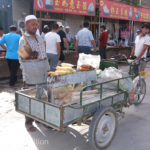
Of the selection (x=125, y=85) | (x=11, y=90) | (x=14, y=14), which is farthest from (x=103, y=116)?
(x=14, y=14)

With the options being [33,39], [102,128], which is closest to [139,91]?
[102,128]

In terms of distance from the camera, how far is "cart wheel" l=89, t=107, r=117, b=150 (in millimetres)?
2844

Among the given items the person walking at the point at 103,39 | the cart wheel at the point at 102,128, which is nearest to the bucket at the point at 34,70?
the cart wheel at the point at 102,128

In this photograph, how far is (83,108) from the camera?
284cm

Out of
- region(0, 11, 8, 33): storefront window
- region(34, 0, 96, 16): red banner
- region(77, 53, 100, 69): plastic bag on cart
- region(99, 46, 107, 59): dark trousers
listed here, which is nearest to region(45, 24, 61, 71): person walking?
region(77, 53, 100, 69): plastic bag on cart

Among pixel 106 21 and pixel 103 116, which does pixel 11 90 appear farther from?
pixel 106 21

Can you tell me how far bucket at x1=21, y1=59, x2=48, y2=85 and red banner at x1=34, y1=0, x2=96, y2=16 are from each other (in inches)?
242

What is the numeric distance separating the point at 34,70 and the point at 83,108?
0.85 metres

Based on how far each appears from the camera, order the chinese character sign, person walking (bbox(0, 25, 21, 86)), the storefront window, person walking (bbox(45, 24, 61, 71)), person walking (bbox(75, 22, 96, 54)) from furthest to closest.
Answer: the chinese character sign → the storefront window → person walking (bbox(75, 22, 96, 54)) → person walking (bbox(0, 25, 21, 86)) → person walking (bbox(45, 24, 61, 71))

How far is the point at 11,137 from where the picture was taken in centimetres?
349

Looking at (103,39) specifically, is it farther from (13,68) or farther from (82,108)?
(82,108)

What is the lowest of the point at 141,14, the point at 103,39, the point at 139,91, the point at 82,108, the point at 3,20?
the point at 139,91

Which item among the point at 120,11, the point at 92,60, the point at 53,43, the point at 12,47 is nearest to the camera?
the point at 92,60

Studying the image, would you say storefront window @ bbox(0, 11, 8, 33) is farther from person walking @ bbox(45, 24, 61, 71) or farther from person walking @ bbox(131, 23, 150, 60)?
person walking @ bbox(131, 23, 150, 60)
